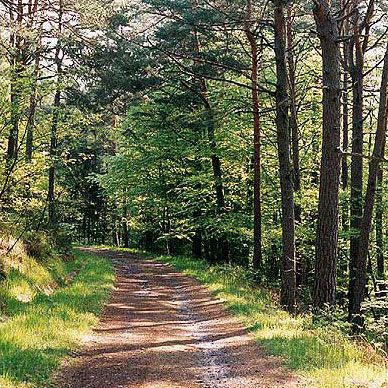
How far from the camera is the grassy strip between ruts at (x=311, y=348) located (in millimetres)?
5809

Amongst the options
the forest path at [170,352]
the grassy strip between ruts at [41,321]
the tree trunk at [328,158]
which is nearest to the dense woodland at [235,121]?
the tree trunk at [328,158]

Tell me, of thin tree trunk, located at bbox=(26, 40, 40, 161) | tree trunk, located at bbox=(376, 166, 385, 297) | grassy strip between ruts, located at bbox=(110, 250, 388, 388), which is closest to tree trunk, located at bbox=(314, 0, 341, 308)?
grassy strip between ruts, located at bbox=(110, 250, 388, 388)

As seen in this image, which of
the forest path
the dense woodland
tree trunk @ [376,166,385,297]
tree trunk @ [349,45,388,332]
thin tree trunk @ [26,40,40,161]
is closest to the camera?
the forest path

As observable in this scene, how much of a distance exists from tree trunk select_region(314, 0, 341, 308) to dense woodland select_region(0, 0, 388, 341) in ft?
0.08

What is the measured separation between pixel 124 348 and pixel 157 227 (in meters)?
27.0

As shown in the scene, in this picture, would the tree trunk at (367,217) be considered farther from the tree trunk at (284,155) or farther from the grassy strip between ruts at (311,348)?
the grassy strip between ruts at (311,348)

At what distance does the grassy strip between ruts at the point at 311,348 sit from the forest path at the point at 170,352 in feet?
0.78

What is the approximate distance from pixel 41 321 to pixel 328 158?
603 centimetres

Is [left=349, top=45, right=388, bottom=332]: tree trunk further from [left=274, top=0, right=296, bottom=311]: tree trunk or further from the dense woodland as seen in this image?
[left=274, top=0, right=296, bottom=311]: tree trunk

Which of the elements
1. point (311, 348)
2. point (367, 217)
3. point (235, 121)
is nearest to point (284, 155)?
point (367, 217)

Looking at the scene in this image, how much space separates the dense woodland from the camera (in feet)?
36.5

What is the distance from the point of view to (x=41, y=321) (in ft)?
27.5

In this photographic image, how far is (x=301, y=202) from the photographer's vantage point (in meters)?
18.7

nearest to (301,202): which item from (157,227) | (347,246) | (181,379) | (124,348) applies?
(347,246)
